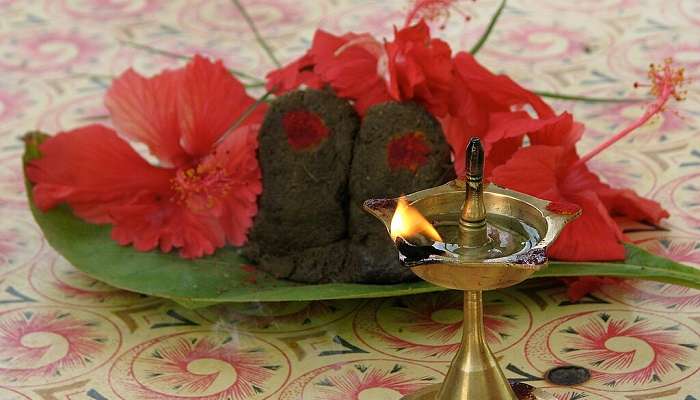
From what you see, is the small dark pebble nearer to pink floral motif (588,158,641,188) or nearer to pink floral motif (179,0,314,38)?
pink floral motif (588,158,641,188)

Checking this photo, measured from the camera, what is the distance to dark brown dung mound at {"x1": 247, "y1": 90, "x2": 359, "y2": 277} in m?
0.62

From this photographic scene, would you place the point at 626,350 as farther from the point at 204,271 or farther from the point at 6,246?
the point at 6,246

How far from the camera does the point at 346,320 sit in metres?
0.62

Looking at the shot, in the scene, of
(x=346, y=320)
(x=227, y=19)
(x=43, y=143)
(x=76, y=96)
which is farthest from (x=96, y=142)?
(x=227, y=19)

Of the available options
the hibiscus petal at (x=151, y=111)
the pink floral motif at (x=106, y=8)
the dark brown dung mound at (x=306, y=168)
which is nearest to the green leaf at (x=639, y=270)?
A: the dark brown dung mound at (x=306, y=168)

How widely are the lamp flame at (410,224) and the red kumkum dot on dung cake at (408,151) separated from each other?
0.42 ft

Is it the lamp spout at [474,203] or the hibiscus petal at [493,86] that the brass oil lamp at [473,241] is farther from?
the hibiscus petal at [493,86]

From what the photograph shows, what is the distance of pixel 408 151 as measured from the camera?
61cm

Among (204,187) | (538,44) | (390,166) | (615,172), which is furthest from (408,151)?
(538,44)

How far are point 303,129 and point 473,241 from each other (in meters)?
0.18

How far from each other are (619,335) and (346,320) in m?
0.13

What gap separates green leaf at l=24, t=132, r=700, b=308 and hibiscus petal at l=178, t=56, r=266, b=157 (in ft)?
0.21

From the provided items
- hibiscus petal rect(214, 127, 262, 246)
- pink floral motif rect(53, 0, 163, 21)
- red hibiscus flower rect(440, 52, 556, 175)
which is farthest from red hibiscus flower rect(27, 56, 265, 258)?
pink floral motif rect(53, 0, 163, 21)

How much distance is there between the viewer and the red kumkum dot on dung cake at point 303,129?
0.63 metres
